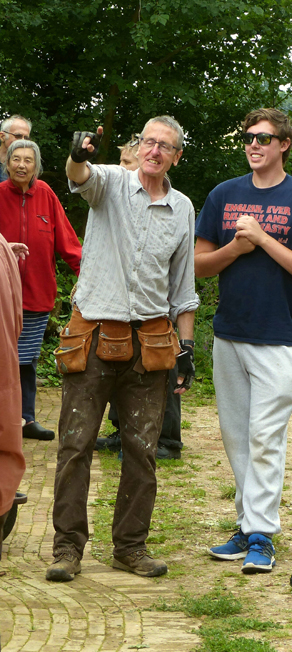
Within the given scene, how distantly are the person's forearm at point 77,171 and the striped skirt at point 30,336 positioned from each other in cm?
308

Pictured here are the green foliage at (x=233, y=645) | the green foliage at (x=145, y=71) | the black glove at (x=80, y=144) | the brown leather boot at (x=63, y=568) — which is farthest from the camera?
the green foliage at (x=145, y=71)

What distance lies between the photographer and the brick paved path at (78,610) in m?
3.44

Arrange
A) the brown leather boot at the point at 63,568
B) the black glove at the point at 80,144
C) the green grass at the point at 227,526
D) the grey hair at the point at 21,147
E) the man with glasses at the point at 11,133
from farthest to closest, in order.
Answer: the man with glasses at the point at 11,133, the grey hair at the point at 21,147, the green grass at the point at 227,526, the brown leather boot at the point at 63,568, the black glove at the point at 80,144

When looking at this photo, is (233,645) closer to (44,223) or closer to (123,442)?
(123,442)

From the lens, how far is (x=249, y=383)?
464 cm

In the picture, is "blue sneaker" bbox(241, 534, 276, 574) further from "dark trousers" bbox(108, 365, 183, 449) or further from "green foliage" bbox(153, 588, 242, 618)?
"dark trousers" bbox(108, 365, 183, 449)

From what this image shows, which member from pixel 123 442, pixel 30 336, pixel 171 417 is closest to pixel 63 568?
pixel 123 442

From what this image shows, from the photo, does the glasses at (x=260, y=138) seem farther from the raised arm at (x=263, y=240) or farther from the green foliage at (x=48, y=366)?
the green foliage at (x=48, y=366)

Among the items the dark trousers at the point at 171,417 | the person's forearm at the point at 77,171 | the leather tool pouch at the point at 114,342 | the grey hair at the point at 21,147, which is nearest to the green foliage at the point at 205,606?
the leather tool pouch at the point at 114,342

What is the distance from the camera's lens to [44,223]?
6.87 metres

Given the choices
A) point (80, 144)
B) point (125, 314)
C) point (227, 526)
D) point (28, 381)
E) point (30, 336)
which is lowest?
point (227, 526)

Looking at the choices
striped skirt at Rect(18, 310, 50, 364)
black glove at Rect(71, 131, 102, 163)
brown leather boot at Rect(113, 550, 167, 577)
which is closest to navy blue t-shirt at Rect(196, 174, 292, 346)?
black glove at Rect(71, 131, 102, 163)

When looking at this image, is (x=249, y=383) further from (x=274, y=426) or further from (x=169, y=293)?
(x=169, y=293)

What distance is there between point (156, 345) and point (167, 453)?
2826 millimetres
